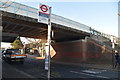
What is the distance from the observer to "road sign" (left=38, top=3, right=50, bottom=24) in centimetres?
586

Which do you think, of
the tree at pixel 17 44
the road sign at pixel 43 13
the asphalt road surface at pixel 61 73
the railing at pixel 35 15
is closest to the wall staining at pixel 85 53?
the railing at pixel 35 15

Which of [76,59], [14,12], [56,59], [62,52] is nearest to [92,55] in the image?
[76,59]

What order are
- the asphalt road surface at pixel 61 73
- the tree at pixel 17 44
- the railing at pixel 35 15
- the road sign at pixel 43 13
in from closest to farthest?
the road sign at pixel 43 13 → the asphalt road surface at pixel 61 73 → the railing at pixel 35 15 → the tree at pixel 17 44

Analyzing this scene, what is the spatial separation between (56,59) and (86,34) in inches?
338

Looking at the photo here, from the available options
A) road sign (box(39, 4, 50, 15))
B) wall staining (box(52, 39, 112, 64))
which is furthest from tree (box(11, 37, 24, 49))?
road sign (box(39, 4, 50, 15))

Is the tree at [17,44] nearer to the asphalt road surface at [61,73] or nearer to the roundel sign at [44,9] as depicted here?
the asphalt road surface at [61,73]

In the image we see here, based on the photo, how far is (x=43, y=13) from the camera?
235 inches

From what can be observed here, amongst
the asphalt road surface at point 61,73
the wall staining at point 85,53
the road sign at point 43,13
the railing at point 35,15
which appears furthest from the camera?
the wall staining at point 85,53

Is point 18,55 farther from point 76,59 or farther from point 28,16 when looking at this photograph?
point 76,59

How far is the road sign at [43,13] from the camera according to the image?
586 centimetres

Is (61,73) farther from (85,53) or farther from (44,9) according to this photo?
(85,53)

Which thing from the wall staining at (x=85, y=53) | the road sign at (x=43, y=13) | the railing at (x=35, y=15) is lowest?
the wall staining at (x=85, y=53)

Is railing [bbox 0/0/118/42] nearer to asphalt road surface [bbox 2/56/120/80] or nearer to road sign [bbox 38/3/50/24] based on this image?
road sign [bbox 38/3/50/24]

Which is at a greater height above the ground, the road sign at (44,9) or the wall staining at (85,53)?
the road sign at (44,9)
